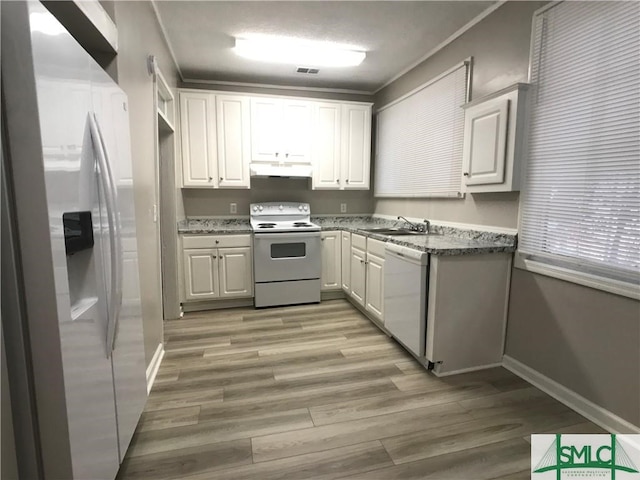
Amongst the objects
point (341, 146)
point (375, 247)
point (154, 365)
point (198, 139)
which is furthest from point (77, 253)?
point (341, 146)

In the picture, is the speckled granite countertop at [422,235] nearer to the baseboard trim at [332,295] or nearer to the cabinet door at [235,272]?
the cabinet door at [235,272]

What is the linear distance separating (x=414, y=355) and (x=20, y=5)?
262cm

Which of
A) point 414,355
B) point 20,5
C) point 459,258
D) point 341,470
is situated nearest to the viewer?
point 20,5

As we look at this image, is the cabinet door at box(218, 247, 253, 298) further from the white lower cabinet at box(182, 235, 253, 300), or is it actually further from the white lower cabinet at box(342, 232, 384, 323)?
the white lower cabinet at box(342, 232, 384, 323)

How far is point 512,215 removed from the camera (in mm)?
2215

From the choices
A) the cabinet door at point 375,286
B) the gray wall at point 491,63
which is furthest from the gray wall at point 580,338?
the cabinet door at point 375,286

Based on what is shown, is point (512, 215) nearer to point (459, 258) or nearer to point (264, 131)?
point (459, 258)

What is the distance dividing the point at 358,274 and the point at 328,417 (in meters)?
1.73

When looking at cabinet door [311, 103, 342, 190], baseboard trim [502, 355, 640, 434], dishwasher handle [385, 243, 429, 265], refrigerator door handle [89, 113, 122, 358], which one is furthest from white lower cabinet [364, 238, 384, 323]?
refrigerator door handle [89, 113, 122, 358]

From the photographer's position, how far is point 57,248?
861mm

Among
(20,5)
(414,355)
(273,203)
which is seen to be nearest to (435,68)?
(273,203)

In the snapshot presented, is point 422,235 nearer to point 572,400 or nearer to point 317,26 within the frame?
point 572,400

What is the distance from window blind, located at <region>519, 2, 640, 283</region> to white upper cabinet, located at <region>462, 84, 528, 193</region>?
9 cm

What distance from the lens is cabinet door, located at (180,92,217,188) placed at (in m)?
3.44
